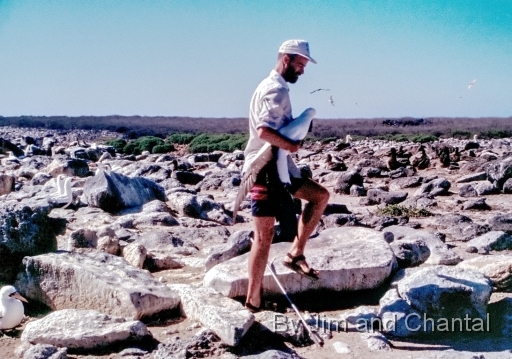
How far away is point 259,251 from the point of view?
3980 mm

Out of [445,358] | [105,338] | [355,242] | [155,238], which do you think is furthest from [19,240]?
[445,358]

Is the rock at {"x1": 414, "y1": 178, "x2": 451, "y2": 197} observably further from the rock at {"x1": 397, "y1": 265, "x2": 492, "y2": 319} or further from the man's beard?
the man's beard

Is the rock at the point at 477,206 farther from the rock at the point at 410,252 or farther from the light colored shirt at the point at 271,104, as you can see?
the light colored shirt at the point at 271,104

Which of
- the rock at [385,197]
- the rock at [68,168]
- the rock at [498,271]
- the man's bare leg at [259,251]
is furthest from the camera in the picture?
the rock at [68,168]

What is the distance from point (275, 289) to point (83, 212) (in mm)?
5058

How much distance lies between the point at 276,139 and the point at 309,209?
66 centimetres

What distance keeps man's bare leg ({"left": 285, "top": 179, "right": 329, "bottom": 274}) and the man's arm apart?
0.39 meters

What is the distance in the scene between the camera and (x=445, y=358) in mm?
3541

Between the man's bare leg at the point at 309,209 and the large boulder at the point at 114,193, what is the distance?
214 inches

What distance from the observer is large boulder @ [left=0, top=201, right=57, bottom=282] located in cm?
486

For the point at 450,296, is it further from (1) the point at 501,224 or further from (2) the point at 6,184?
(2) the point at 6,184

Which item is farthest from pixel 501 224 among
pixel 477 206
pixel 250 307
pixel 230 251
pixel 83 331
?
pixel 83 331

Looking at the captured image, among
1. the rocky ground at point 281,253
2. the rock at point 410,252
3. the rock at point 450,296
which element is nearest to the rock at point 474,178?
the rocky ground at point 281,253

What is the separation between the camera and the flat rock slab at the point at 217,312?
3.71m
